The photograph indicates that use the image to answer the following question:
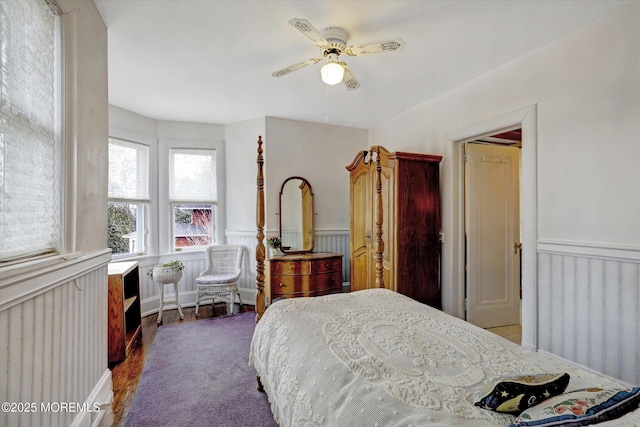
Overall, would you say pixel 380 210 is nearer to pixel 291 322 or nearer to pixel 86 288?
pixel 291 322

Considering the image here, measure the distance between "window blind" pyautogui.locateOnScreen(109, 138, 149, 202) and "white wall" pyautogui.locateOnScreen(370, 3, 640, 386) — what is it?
4.22 m

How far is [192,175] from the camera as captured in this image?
4.44m

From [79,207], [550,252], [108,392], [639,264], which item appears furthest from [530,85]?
[108,392]

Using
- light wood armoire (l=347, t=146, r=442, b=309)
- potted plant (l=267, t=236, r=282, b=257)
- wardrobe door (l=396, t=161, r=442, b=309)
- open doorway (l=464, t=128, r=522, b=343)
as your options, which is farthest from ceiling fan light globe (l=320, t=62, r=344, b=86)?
potted plant (l=267, t=236, r=282, b=257)

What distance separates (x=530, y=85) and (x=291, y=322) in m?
2.68

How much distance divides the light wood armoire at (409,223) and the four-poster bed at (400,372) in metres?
1.24

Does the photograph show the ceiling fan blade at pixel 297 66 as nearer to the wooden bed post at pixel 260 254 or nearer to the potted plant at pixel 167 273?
the wooden bed post at pixel 260 254

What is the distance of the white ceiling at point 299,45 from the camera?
197cm

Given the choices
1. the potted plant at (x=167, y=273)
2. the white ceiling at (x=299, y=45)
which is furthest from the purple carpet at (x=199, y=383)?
the white ceiling at (x=299, y=45)

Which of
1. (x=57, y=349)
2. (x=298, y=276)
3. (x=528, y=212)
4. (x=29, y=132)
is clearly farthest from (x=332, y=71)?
(x=298, y=276)

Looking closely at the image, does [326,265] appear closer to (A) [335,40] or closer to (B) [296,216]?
(B) [296,216]

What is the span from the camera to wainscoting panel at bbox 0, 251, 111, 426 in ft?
3.67

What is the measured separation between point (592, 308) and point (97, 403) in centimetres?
341

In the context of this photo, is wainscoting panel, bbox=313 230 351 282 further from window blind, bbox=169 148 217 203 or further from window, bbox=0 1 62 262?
window, bbox=0 1 62 262
